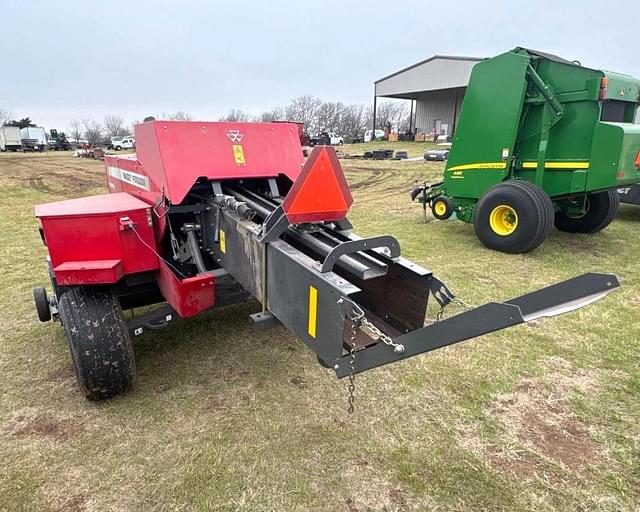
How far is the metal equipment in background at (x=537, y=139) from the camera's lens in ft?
17.0

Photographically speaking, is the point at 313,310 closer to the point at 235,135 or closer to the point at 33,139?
the point at 235,135

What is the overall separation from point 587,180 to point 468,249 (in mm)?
1596

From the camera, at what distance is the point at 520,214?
538 centimetres

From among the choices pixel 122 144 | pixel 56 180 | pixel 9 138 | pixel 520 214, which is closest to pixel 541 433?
pixel 520 214

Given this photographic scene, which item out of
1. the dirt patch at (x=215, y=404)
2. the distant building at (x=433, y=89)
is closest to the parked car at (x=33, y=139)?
the distant building at (x=433, y=89)

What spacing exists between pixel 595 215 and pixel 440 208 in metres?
2.20

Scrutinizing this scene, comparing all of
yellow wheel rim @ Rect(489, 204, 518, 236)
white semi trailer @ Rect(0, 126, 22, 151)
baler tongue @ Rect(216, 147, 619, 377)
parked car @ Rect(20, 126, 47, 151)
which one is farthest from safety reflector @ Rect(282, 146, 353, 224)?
parked car @ Rect(20, 126, 47, 151)

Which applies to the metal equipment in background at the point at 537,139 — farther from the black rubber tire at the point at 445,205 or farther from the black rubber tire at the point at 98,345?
the black rubber tire at the point at 98,345

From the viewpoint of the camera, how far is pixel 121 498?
194 centimetres

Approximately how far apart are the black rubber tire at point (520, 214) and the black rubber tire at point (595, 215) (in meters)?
1.65

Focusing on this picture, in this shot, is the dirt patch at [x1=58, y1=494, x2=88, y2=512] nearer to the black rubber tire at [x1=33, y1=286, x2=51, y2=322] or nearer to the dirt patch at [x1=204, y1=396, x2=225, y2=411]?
the dirt patch at [x1=204, y1=396, x2=225, y2=411]

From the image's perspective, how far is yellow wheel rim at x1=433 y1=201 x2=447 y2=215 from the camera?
7.19 meters

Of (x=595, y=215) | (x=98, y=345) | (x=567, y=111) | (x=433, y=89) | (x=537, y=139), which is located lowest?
(x=595, y=215)

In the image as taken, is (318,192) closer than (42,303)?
Yes
